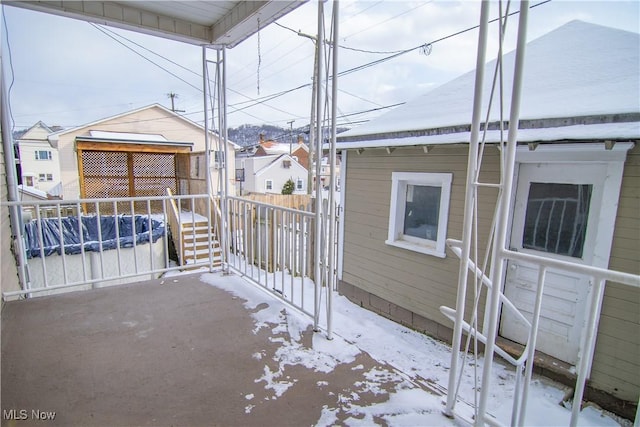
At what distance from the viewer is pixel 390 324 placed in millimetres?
4820

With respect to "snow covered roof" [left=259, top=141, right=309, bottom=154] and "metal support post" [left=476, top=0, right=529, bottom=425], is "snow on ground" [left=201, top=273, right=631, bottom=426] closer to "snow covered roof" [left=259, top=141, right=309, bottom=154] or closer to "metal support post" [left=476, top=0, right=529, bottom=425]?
"metal support post" [left=476, top=0, right=529, bottom=425]

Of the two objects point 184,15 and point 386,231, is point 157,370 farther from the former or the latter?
point 386,231

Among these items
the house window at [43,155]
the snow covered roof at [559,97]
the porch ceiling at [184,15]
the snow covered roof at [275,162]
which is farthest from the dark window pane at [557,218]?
the house window at [43,155]

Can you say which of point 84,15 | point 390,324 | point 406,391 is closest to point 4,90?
point 84,15

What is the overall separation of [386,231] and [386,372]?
314 cm

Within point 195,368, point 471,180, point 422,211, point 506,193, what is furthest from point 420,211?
point 195,368

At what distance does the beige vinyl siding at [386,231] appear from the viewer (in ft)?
13.0

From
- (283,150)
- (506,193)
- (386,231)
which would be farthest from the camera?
(283,150)

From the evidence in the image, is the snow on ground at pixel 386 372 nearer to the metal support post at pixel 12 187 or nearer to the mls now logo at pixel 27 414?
the mls now logo at pixel 27 414

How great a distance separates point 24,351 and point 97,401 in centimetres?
84

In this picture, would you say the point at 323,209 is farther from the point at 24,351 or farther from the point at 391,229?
the point at 391,229

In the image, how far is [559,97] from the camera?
125 inches

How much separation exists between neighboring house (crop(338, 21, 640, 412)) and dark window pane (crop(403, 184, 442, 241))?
2cm

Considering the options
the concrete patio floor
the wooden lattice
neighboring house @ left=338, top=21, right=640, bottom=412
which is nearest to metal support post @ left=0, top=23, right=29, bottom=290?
the concrete patio floor
